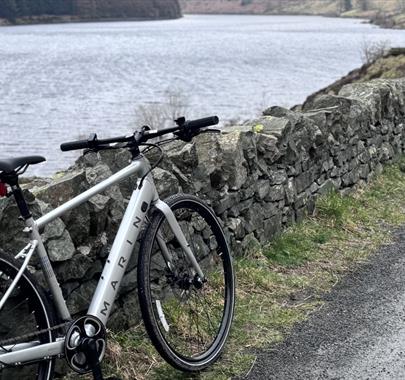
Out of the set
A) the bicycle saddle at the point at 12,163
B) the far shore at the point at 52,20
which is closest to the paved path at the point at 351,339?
the bicycle saddle at the point at 12,163

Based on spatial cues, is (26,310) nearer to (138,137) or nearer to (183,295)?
(138,137)

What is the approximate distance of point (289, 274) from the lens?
5875mm

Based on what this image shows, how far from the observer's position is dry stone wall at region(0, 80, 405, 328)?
4.06 metres

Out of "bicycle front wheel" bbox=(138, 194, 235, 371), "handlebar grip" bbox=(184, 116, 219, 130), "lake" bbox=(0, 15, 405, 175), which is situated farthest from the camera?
"lake" bbox=(0, 15, 405, 175)

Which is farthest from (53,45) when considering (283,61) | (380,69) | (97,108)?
(380,69)

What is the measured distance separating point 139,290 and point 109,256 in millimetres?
238

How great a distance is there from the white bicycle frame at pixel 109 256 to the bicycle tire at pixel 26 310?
6cm

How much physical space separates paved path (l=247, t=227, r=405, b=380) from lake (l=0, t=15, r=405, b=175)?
21.5 m

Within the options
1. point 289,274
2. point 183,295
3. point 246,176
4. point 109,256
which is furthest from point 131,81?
point 109,256

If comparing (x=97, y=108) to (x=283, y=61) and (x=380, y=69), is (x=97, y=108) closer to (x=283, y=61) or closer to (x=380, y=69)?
(x=380, y=69)

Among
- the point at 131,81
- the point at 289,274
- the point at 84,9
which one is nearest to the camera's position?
the point at 289,274

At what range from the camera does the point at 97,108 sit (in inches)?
1560

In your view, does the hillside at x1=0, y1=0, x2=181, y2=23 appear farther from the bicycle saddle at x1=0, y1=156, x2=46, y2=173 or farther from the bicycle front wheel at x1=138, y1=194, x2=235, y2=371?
the bicycle saddle at x1=0, y1=156, x2=46, y2=173

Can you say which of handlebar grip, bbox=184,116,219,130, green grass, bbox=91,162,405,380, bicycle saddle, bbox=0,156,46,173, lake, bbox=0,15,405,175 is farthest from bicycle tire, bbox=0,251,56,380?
lake, bbox=0,15,405,175
